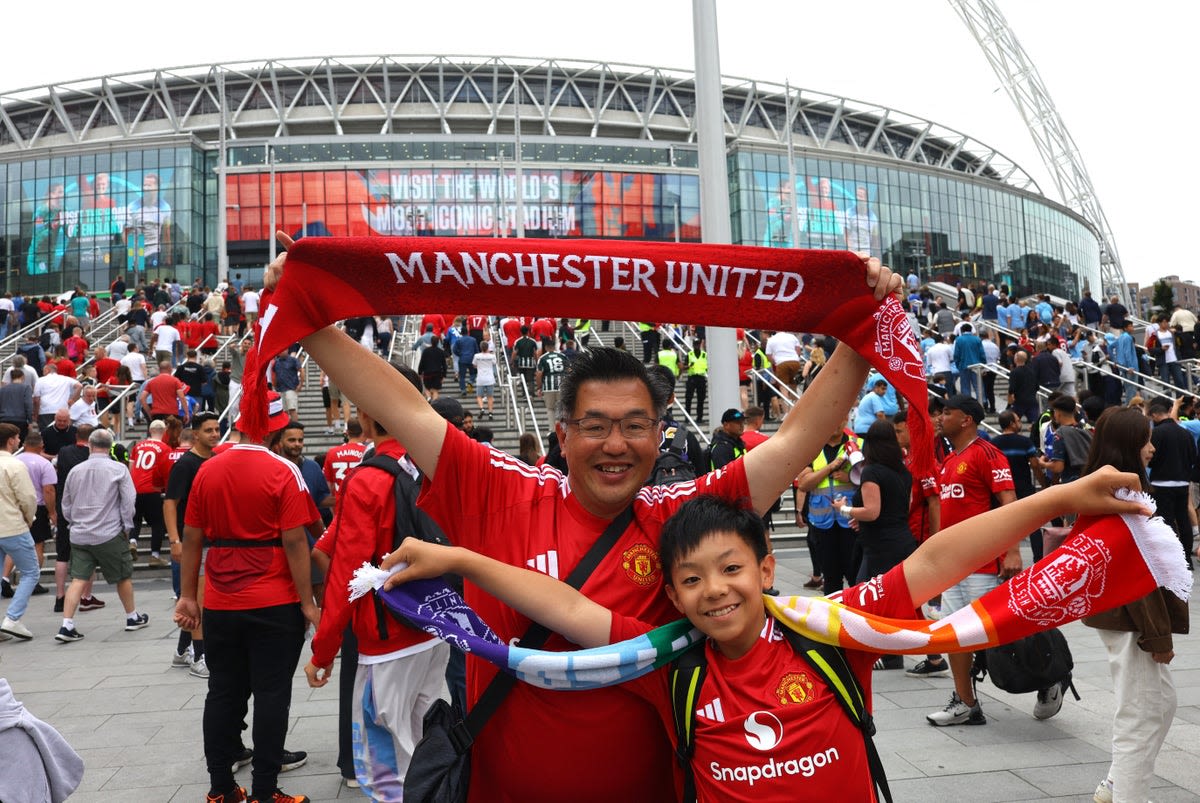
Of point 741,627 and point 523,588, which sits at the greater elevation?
point 523,588

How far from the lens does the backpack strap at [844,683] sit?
2244 mm

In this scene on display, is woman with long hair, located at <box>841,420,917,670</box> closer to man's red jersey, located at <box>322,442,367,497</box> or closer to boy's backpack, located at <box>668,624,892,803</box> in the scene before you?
man's red jersey, located at <box>322,442,367,497</box>

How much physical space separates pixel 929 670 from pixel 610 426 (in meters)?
5.19

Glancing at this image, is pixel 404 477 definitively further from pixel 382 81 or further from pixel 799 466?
pixel 382 81

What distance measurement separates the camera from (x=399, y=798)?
4.02 m

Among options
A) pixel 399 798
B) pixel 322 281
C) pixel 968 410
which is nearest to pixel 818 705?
pixel 322 281

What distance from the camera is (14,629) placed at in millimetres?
8570

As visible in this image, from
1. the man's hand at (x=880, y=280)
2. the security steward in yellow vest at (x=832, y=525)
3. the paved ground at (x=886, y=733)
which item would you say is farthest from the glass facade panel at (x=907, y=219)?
the man's hand at (x=880, y=280)

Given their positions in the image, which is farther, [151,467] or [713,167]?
[151,467]

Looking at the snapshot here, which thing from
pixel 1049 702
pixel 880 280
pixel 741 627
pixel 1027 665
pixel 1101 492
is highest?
pixel 880 280

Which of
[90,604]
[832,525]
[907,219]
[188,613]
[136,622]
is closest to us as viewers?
[188,613]

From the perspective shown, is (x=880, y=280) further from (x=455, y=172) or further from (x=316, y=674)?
(x=455, y=172)

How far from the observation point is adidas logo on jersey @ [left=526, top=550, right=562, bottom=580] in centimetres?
234

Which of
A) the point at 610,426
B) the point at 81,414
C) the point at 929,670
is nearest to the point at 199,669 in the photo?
the point at 929,670
